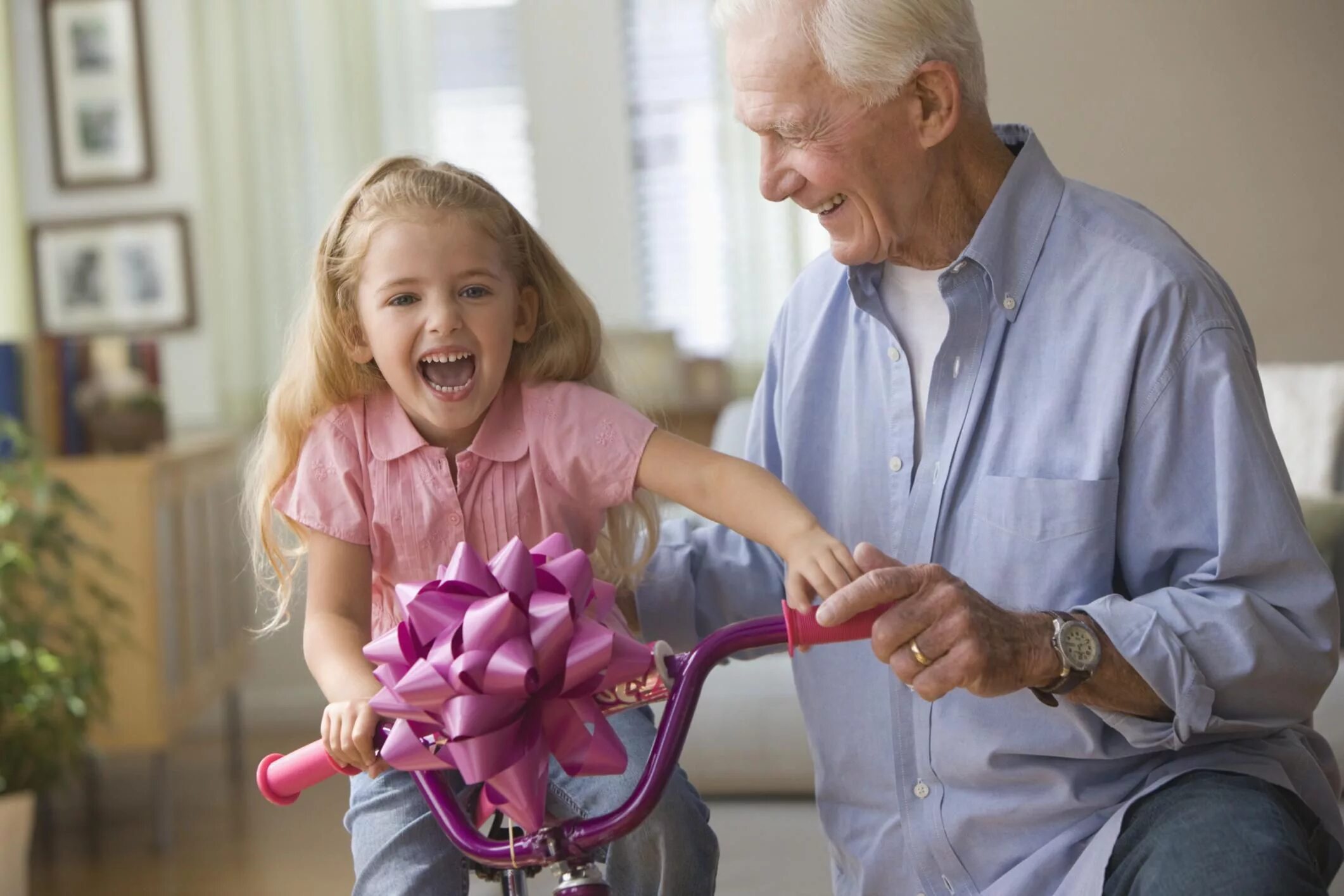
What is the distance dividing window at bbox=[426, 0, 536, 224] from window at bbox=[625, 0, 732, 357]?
38cm

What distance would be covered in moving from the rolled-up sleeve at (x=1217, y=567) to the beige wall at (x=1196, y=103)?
0.80 m

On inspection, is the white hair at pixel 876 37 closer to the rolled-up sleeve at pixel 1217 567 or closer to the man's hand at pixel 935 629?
the rolled-up sleeve at pixel 1217 567

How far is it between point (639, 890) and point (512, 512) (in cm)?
41

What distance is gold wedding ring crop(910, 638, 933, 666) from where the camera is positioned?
4.06ft

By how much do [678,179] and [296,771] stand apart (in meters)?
3.71

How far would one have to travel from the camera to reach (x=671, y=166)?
15.5ft

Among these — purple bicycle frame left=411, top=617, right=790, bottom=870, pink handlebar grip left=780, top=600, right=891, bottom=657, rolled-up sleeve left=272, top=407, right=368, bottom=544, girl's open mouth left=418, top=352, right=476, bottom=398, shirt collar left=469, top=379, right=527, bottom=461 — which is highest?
girl's open mouth left=418, top=352, right=476, bottom=398

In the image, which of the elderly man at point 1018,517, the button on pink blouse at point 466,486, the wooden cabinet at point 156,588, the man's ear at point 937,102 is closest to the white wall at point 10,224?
the wooden cabinet at point 156,588

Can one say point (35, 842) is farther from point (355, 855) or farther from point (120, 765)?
point (355, 855)

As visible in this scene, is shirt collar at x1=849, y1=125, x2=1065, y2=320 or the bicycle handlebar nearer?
the bicycle handlebar

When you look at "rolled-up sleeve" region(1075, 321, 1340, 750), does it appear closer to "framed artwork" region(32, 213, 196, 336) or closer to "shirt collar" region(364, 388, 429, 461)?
"shirt collar" region(364, 388, 429, 461)

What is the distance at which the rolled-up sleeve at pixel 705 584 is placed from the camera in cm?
171

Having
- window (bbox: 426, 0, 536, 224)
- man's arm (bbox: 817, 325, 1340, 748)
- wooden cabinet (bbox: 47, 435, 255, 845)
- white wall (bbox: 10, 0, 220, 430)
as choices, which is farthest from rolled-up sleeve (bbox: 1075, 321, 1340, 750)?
white wall (bbox: 10, 0, 220, 430)

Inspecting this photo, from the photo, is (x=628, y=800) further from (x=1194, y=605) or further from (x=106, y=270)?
(x=106, y=270)
